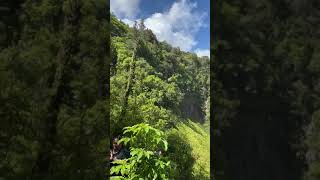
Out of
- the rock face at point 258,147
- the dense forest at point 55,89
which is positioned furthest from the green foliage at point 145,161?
the rock face at point 258,147

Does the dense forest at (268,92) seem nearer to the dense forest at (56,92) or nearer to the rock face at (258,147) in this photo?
the rock face at (258,147)

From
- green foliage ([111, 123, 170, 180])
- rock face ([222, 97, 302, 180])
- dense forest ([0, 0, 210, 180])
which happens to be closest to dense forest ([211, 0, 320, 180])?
rock face ([222, 97, 302, 180])

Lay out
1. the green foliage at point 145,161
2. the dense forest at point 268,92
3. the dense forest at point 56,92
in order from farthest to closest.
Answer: the green foliage at point 145,161 < the dense forest at point 56,92 < the dense forest at point 268,92

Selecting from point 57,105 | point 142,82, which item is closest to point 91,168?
point 57,105

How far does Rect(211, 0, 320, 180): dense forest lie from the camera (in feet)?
9.30

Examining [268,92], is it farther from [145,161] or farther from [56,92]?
[145,161]

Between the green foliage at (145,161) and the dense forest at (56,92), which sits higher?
the dense forest at (56,92)

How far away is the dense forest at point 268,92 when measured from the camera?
283 cm

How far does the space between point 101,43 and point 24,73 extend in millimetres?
516

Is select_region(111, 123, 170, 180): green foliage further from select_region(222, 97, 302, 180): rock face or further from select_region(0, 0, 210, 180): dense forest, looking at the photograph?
select_region(222, 97, 302, 180): rock face

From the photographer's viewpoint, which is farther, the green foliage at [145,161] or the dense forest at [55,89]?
the green foliage at [145,161]

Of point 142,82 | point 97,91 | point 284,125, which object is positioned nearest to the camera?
point 284,125

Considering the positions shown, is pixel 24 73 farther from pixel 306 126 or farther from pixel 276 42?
pixel 306 126

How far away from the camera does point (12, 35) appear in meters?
2.90
